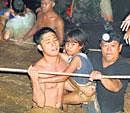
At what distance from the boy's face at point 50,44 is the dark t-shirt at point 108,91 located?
1.62 feet

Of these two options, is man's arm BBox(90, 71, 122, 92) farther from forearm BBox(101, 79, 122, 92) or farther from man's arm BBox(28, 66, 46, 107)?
man's arm BBox(28, 66, 46, 107)

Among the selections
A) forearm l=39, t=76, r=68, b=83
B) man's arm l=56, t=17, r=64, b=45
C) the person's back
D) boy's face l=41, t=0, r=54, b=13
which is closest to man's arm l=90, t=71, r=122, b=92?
forearm l=39, t=76, r=68, b=83

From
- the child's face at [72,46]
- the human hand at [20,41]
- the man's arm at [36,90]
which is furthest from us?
the human hand at [20,41]

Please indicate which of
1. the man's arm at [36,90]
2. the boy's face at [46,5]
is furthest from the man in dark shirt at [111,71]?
the boy's face at [46,5]

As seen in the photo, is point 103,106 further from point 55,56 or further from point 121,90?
point 55,56

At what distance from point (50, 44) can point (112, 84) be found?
2.60 ft

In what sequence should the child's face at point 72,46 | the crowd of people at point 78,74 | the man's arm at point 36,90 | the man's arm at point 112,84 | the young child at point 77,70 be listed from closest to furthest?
the man's arm at point 36,90, the man's arm at point 112,84, the crowd of people at point 78,74, the young child at point 77,70, the child's face at point 72,46

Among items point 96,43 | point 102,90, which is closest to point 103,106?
point 102,90

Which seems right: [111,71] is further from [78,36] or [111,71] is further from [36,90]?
[36,90]

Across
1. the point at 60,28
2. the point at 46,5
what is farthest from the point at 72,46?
the point at 46,5

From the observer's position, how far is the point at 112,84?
4.39 metres

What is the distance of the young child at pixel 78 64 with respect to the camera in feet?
15.1

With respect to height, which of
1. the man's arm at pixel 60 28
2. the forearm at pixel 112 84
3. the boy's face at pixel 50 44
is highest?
the boy's face at pixel 50 44

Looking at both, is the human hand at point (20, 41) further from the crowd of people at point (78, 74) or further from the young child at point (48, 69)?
the young child at point (48, 69)
